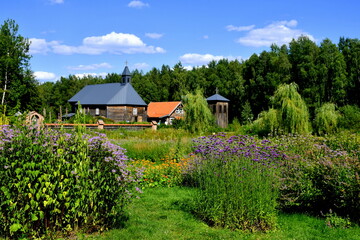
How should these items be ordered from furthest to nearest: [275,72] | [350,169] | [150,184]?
[275,72] → [150,184] → [350,169]

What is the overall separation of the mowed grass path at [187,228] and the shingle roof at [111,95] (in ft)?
126

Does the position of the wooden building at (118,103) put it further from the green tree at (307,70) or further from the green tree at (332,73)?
the green tree at (332,73)

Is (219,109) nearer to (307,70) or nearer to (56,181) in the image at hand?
(307,70)

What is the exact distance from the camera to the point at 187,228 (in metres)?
5.16

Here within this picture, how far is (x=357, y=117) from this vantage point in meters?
20.4

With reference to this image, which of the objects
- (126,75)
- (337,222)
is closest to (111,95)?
(126,75)

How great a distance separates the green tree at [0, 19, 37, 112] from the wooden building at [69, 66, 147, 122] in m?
7.38

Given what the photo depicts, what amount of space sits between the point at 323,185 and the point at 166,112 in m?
42.4

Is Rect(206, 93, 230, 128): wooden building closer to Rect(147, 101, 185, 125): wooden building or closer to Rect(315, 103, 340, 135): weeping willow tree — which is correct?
Rect(147, 101, 185, 125): wooden building

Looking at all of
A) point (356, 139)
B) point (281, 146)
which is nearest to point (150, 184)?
point (281, 146)

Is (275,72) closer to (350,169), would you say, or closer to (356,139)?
(356,139)

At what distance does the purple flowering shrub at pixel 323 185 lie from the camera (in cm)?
533

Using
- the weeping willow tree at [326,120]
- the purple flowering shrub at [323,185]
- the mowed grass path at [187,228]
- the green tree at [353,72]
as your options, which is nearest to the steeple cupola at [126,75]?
the green tree at [353,72]

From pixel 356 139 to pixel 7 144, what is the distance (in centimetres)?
861
